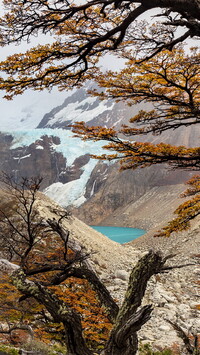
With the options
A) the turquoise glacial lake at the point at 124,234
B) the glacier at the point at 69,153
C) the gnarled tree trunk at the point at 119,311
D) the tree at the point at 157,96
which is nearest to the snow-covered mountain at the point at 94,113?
the glacier at the point at 69,153

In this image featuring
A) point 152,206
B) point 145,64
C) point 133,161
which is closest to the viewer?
point 145,64

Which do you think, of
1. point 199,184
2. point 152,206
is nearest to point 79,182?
point 152,206

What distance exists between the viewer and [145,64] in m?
6.37

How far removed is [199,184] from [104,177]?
90.1m

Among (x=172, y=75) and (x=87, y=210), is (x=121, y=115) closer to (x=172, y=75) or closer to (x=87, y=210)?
(x=87, y=210)

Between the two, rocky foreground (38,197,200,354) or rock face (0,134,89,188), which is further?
rock face (0,134,89,188)

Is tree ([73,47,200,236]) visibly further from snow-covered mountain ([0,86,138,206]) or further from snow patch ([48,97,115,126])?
snow patch ([48,97,115,126])

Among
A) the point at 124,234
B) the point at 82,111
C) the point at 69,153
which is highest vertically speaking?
the point at 82,111

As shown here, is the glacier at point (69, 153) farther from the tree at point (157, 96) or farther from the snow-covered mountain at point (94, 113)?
the tree at point (157, 96)

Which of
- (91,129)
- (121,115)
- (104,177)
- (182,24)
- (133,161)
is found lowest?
(133,161)

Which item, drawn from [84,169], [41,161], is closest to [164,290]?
[84,169]

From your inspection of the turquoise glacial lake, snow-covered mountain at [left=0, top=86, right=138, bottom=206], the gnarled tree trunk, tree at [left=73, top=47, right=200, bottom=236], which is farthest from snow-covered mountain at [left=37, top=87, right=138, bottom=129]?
the gnarled tree trunk

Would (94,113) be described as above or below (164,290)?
above

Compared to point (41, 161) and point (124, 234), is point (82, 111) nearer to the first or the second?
point (41, 161)
